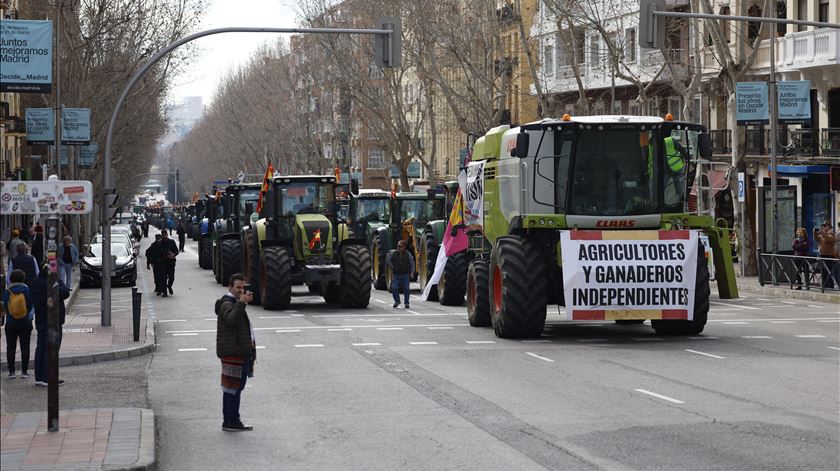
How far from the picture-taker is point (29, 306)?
18.1m

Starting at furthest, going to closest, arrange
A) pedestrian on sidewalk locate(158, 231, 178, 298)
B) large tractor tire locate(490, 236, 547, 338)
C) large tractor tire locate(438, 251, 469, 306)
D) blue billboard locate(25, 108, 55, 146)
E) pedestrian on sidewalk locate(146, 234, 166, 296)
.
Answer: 1. blue billboard locate(25, 108, 55, 146)
2. pedestrian on sidewalk locate(158, 231, 178, 298)
3. pedestrian on sidewalk locate(146, 234, 166, 296)
4. large tractor tire locate(438, 251, 469, 306)
5. large tractor tire locate(490, 236, 547, 338)

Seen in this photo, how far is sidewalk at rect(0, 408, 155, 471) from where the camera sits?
→ 11.0m

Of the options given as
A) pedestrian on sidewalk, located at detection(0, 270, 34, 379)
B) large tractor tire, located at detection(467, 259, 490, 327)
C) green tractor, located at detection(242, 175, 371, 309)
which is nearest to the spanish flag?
green tractor, located at detection(242, 175, 371, 309)

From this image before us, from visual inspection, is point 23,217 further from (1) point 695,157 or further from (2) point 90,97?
(1) point 695,157

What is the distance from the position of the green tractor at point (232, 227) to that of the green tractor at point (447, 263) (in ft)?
23.6

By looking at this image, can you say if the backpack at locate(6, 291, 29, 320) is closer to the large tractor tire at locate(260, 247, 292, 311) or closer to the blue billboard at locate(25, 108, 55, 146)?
the large tractor tire at locate(260, 247, 292, 311)

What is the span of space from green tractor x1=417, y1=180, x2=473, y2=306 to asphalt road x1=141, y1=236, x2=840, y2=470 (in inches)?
221

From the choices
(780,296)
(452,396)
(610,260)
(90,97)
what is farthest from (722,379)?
(90,97)

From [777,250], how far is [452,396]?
76.7 feet

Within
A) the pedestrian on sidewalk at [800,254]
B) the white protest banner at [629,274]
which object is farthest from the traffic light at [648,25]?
the pedestrian on sidewalk at [800,254]

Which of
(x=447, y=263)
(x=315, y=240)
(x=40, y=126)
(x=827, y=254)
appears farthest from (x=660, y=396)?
(x=40, y=126)

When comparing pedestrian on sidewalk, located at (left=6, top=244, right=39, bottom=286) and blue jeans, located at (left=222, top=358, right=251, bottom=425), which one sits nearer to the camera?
blue jeans, located at (left=222, top=358, right=251, bottom=425)

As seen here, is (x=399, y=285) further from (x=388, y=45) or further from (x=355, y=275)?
(x=388, y=45)

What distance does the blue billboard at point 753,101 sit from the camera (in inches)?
1459
